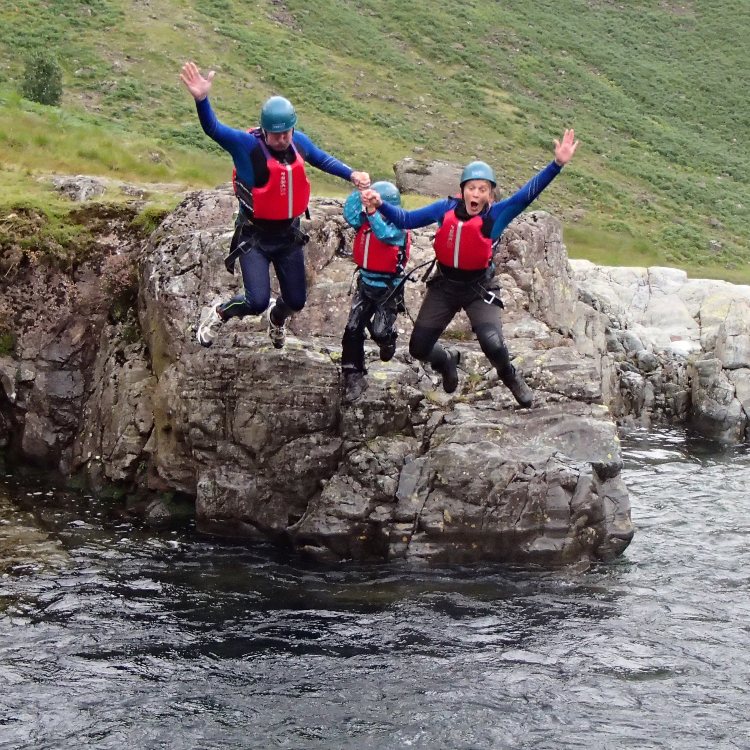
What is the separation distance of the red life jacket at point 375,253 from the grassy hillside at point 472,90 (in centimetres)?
1732

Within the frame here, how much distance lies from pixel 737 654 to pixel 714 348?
1587 centimetres

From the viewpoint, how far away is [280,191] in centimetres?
1240

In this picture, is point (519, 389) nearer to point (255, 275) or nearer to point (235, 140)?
point (255, 275)

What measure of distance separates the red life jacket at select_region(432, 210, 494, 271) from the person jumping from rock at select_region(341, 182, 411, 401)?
0.74m

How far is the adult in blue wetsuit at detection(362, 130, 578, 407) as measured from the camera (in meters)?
12.0

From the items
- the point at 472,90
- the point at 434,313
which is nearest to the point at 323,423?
the point at 434,313

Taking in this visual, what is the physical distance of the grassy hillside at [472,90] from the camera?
5306cm

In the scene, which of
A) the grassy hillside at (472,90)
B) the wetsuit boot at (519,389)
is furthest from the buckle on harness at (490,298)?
the grassy hillside at (472,90)

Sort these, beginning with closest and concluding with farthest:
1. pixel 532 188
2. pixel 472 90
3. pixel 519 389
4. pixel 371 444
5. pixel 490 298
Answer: pixel 532 188, pixel 490 298, pixel 519 389, pixel 371 444, pixel 472 90

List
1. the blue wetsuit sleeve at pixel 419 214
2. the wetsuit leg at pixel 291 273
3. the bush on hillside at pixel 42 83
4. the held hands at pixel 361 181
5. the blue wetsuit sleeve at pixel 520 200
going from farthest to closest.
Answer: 1. the bush on hillside at pixel 42 83
2. the wetsuit leg at pixel 291 273
3. the blue wetsuit sleeve at pixel 419 214
4. the held hands at pixel 361 181
5. the blue wetsuit sleeve at pixel 520 200

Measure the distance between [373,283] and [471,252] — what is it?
1556mm

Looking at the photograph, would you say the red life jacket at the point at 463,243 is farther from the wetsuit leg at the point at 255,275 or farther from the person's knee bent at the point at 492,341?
the wetsuit leg at the point at 255,275

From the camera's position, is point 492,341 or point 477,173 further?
point 492,341

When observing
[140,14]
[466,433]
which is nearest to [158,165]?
[466,433]
